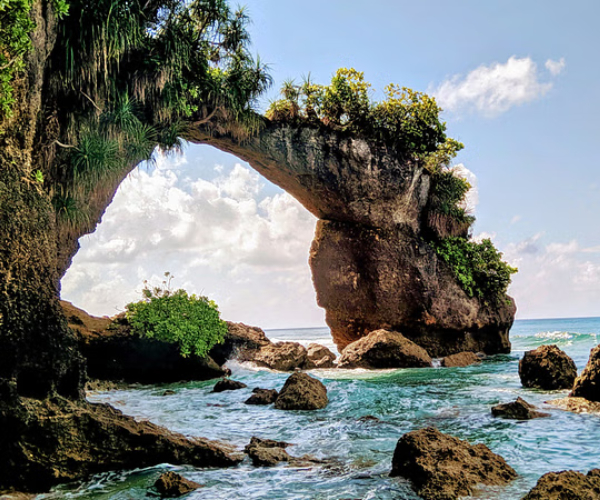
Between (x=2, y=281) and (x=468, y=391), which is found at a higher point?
(x=2, y=281)

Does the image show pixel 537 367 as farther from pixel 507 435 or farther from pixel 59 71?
pixel 59 71

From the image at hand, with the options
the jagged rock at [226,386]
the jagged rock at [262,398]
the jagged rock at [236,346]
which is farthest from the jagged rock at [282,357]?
the jagged rock at [262,398]

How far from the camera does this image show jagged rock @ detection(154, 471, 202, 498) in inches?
179

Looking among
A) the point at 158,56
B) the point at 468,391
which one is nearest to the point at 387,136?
the point at 158,56

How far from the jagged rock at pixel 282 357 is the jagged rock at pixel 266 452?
359 inches

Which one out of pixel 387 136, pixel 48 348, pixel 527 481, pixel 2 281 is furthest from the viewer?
pixel 387 136

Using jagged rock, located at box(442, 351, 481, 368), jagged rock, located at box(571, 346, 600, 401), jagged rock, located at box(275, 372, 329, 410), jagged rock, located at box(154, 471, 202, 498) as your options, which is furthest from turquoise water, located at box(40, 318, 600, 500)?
jagged rock, located at box(442, 351, 481, 368)

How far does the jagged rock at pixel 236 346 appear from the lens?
15.6 m

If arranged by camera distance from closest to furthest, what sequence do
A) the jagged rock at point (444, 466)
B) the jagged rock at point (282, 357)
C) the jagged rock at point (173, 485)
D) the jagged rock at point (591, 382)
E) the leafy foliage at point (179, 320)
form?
the jagged rock at point (444, 466)
the jagged rock at point (173, 485)
the jagged rock at point (591, 382)
the leafy foliage at point (179, 320)
the jagged rock at point (282, 357)

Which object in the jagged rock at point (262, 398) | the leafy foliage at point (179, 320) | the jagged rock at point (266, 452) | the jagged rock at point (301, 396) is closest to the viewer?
the jagged rock at point (266, 452)

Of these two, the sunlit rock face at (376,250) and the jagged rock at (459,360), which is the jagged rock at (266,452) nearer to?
the jagged rock at (459,360)

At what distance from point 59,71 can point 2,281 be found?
6.22 meters

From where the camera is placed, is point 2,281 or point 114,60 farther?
point 114,60

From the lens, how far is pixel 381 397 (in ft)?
31.5
